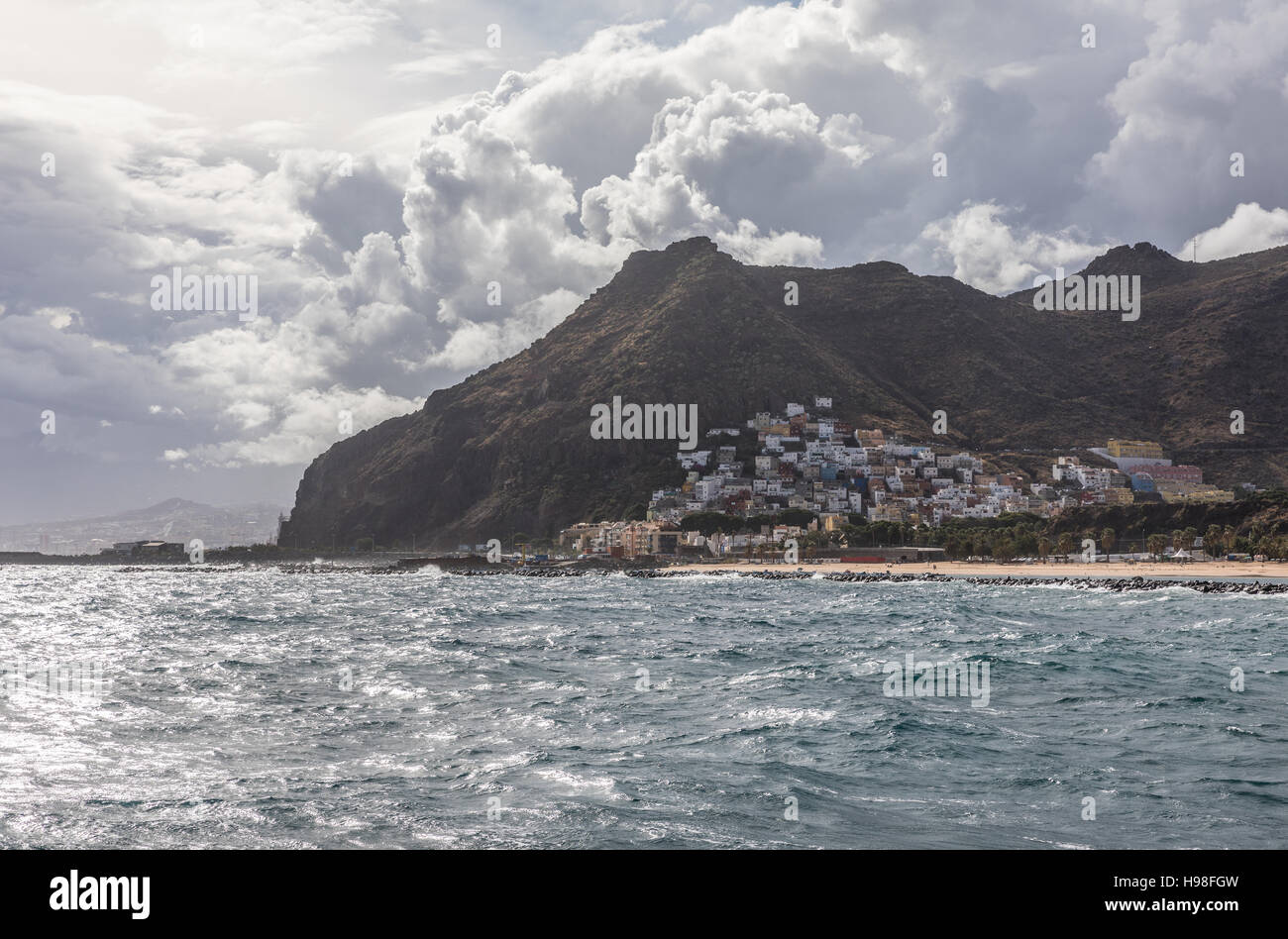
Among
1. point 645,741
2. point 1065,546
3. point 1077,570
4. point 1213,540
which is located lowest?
point 1077,570

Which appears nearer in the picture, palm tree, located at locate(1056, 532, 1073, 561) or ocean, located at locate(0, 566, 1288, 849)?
ocean, located at locate(0, 566, 1288, 849)

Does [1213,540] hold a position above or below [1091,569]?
above

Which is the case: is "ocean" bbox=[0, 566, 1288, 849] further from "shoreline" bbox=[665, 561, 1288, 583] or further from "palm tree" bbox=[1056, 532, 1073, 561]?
"palm tree" bbox=[1056, 532, 1073, 561]

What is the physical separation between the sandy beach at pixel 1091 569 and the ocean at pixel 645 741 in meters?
61.8

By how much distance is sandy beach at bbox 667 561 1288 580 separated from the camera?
100 m

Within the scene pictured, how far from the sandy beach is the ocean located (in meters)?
61.8

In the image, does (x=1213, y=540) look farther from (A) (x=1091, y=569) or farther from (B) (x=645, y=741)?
(B) (x=645, y=741)

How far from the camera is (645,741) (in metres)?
19.9

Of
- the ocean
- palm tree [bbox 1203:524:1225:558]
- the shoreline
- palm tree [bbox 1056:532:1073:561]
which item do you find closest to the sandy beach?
the shoreline

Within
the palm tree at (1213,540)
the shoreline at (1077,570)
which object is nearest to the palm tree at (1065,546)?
the shoreline at (1077,570)

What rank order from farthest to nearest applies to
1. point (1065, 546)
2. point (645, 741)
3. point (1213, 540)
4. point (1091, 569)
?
point (1065, 546) < point (1213, 540) < point (1091, 569) < point (645, 741)

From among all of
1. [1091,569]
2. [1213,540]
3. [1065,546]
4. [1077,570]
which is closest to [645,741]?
[1077,570]

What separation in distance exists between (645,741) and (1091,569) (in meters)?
113

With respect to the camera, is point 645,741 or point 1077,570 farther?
point 1077,570
